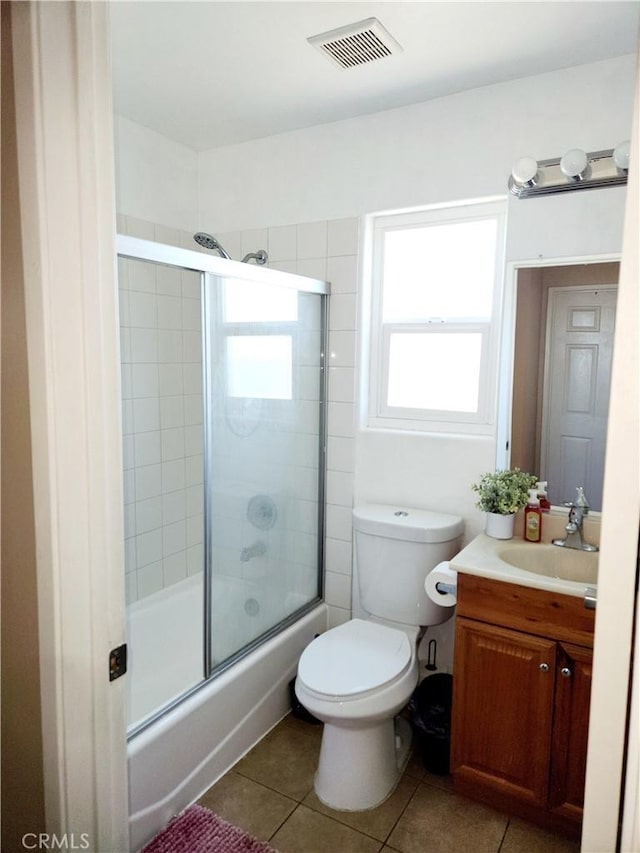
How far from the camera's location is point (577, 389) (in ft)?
6.54

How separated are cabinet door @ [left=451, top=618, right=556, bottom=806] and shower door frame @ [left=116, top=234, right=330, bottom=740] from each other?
0.84 m

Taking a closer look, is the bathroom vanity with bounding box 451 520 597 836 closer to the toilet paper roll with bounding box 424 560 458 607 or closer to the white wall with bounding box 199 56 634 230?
the toilet paper roll with bounding box 424 560 458 607

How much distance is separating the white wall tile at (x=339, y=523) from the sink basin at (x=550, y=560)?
760mm

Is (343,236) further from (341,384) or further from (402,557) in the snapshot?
(402,557)

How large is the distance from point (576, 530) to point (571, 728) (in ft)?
2.06

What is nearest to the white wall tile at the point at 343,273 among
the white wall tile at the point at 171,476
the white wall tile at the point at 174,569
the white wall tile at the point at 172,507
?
the white wall tile at the point at 171,476

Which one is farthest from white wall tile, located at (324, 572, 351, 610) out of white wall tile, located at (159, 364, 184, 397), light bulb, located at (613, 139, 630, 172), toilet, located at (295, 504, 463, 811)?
light bulb, located at (613, 139, 630, 172)

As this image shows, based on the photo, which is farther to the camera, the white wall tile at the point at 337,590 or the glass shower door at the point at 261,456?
the white wall tile at the point at 337,590

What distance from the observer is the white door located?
6.34ft

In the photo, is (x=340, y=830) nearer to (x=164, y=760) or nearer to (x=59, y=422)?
(x=164, y=760)

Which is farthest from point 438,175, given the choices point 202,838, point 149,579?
point 202,838

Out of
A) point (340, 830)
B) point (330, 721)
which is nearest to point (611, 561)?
point (330, 721)

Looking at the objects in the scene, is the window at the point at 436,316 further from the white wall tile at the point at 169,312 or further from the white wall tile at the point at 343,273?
the white wall tile at the point at 169,312

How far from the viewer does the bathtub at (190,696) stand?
1.71m
